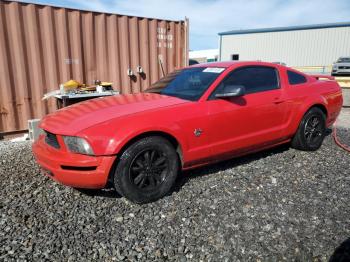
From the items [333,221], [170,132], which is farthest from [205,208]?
[333,221]

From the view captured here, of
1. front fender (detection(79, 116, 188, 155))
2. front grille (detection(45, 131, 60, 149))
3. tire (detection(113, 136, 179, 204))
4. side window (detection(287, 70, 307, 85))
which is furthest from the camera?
side window (detection(287, 70, 307, 85))

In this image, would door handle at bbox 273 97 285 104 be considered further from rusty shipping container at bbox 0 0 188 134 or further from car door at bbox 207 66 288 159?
rusty shipping container at bbox 0 0 188 134

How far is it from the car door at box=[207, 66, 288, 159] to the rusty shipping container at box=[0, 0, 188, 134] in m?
3.64

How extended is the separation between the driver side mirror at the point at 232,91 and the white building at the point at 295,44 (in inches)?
1080

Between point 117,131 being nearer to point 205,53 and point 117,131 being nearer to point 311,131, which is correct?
point 311,131

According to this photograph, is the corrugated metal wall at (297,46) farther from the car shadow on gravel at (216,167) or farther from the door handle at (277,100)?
the door handle at (277,100)

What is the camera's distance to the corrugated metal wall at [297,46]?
26.5 m

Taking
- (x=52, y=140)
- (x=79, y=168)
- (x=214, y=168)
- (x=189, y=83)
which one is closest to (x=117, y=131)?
(x=79, y=168)

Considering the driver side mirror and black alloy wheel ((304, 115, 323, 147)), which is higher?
the driver side mirror

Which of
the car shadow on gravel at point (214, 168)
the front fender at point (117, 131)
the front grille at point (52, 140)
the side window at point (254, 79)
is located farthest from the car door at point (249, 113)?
the front grille at point (52, 140)

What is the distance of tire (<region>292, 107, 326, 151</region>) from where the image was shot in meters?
4.55

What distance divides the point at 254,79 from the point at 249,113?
56 centimetres

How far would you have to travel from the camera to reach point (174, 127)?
10.5ft

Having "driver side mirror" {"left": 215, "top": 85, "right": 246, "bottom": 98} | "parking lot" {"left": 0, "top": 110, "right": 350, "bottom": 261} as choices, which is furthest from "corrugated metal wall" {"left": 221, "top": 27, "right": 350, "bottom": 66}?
"driver side mirror" {"left": 215, "top": 85, "right": 246, "bottom": 98}
